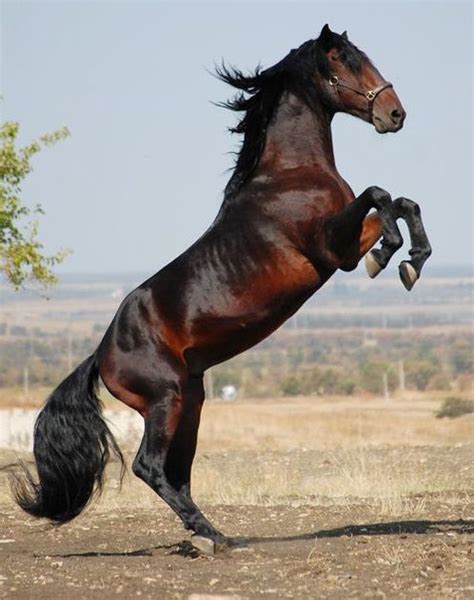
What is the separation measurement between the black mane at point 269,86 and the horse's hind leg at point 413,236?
1.04 metres

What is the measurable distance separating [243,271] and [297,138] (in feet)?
3.05

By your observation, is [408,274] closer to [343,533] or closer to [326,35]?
[326,35]

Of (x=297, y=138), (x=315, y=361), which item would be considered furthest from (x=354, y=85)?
(x=315, y=361)

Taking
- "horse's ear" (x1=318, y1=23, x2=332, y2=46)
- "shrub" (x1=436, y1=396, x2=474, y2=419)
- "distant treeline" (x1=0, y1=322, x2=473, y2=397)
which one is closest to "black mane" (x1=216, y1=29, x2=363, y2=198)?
"horse's ear" (x1=318, y1=23, x2=332, y2=46)

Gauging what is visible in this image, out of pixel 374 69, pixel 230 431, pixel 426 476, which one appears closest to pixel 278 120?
pixel 374 69

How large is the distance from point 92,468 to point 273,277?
→ 1.77 m

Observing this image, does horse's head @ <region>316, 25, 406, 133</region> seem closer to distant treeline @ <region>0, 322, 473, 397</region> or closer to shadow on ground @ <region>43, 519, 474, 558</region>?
shadow on ground @ <region>43, 519, 474, 558</region>

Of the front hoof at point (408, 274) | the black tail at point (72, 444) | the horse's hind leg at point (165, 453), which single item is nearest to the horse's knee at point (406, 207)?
the front hoof at point (408, 274)

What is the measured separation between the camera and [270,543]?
9.59 m

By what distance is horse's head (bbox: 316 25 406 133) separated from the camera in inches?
348

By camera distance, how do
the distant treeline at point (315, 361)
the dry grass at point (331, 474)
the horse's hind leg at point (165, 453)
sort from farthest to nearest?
the distant treeline at point (315, 361) < the dry grass at point (331, 474) < the horse's hind leg at point (165, 453)

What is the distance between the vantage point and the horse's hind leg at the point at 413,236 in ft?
27.8

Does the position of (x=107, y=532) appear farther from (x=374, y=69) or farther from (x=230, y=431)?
(x=230, y=431)

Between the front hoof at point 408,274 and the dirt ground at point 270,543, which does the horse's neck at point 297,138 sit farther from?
the dirt ground at point 270,543
